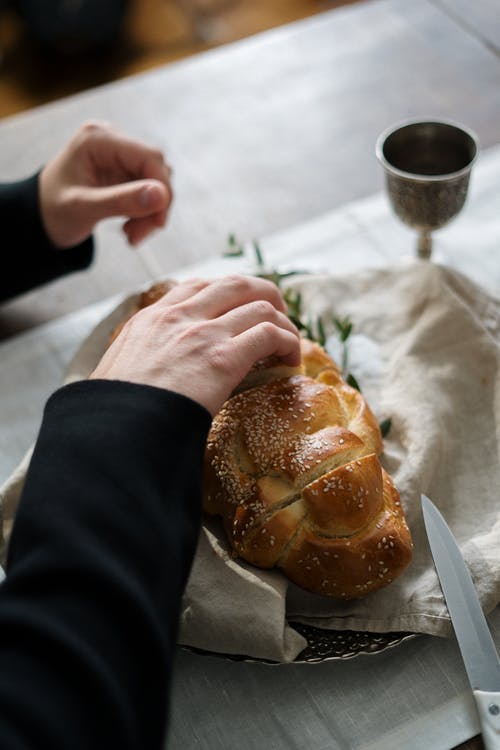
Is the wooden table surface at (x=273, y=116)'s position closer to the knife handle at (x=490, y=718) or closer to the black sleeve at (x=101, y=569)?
the black sleeve at (x=101, y=569)

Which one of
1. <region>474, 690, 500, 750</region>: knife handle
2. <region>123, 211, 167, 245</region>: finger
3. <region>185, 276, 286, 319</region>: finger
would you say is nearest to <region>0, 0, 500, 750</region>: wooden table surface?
<region>123, 211, 167, 245</region>: finger

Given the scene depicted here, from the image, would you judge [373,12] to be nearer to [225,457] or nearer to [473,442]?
[473,442]

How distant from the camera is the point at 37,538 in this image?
24.5 inches

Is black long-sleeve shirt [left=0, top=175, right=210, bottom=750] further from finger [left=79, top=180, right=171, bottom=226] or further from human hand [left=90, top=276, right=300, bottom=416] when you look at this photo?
finger [left=79, top=180, right=171, bottom=226]

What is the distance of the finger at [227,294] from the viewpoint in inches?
32.4

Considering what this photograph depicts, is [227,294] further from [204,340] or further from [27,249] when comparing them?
[27,249]

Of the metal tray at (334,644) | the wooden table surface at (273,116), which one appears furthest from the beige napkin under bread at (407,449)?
the wooden table surface at (273,116)

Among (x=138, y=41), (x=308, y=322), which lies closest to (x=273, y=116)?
(x=308, y=322)

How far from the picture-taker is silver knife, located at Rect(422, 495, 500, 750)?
0.70 m

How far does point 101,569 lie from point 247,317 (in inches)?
12.0

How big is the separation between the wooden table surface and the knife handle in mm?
748

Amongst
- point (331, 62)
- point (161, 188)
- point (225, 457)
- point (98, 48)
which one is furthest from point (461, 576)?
point (98, 48)

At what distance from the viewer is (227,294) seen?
2.74 ft

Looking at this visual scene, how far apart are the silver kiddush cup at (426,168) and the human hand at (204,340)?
0.26 m
